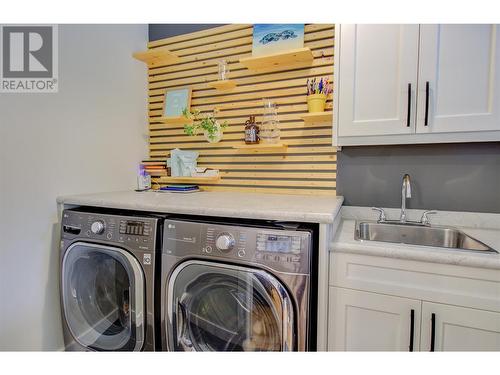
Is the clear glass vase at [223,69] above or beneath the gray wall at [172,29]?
beneath

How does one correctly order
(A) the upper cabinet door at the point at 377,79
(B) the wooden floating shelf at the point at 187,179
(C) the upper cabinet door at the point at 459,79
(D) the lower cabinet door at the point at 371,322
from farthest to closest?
(B) the wooden floating shelf at the point at 187,179 → (A) the upper cabinet door at the point at 377,79 → (C) the upper cabinet door at the point at 459,79 → (D) the lower cabinet door at the point at 371,322

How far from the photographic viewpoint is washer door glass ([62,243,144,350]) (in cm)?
152

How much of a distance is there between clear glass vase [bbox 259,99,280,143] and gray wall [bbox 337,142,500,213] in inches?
19.5

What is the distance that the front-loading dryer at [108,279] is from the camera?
1.44 metres

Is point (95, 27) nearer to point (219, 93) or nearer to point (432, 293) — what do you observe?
Result: point (219, 93)

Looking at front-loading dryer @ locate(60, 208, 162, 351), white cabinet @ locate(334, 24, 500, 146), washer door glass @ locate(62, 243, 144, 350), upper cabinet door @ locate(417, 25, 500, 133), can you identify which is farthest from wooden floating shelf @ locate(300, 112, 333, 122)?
washer door glass @ locate(62, 243, 144, 350)

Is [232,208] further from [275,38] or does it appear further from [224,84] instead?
[275,38]

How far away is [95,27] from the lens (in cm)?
193

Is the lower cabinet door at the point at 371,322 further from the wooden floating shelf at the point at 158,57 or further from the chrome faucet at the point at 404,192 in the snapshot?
the wooden floating shelf at the point at 158,57

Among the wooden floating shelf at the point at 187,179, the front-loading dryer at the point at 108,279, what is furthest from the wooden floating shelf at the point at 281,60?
the front-loading dryer at the point at 108,279

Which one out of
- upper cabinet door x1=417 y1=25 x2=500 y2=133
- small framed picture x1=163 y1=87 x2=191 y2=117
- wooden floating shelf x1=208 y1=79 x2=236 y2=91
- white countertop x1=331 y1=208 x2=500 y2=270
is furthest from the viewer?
small framed picture x1=163 y1=87 x2=191 y2=117

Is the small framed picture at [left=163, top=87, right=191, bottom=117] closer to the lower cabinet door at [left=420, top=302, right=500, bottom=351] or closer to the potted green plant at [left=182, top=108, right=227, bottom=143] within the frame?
the potted green plant at [left=182, top=108, right=227, bottom=143]
